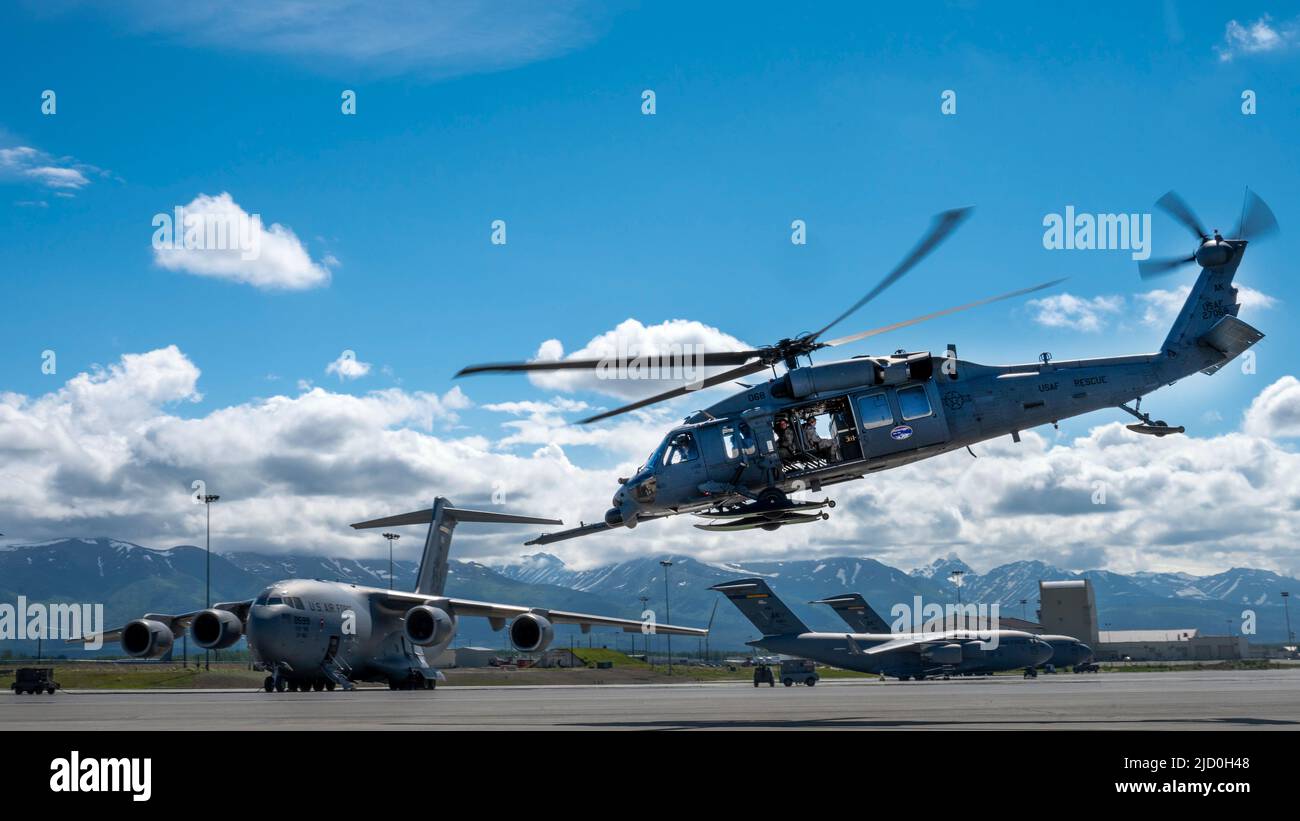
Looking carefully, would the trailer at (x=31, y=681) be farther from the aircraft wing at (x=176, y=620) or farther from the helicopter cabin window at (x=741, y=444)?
the helicopter cabin window at (x=741, y=444)

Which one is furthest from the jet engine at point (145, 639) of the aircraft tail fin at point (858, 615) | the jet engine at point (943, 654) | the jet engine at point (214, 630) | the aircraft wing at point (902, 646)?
the jet engine at point (943, 654)

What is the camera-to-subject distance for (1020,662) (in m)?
65.2

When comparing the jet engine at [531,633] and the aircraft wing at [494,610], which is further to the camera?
the aircraft wing at [494,610]

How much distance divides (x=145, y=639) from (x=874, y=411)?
33.7 metres

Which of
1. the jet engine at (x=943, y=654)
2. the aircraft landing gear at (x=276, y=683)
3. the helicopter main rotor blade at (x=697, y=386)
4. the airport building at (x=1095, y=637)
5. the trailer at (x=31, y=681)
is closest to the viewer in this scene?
the helicopter main rotor blade at (x=697, y=386)

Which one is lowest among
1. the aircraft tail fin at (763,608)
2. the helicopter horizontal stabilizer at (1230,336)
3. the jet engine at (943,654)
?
the jet engine at (943,654)

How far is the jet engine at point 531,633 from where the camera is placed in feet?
143

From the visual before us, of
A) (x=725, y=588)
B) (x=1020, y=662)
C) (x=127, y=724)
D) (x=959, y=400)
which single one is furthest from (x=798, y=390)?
(x=1020, y=662)

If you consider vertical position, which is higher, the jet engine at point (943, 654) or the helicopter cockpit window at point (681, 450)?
the helicopter cockpit window at point (681, 450)

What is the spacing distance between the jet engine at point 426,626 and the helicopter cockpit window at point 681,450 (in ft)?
82.2

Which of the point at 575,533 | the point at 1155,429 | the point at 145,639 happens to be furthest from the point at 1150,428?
the point at 145,639

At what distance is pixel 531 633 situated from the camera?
144 feet
